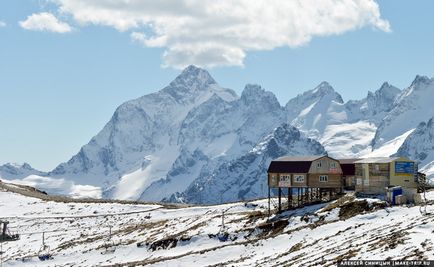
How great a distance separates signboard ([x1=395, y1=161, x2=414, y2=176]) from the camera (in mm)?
88875

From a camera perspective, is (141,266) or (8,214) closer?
(141,266)

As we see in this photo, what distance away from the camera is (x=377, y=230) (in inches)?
2330

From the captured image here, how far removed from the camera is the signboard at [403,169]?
88.9 metres

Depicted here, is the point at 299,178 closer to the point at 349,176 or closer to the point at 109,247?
the point at 349,176

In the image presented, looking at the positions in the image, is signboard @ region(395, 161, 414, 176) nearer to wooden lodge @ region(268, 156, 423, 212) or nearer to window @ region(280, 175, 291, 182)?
wooden lodge @ region(268, 156, 423, 212)

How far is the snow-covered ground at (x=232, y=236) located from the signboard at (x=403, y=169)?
651cm

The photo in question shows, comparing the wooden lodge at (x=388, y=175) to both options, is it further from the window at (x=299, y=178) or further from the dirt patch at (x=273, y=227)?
the dirt patch at (x=273, y=227)

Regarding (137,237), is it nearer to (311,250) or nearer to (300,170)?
(300,170)

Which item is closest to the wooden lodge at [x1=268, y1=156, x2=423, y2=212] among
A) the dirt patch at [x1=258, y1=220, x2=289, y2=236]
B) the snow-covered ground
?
the snow-covered ground

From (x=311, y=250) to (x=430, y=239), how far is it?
528 inches

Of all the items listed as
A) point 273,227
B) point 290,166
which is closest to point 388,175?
point 290,166

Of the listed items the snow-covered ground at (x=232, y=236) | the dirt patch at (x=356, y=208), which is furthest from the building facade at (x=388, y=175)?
the dirt patch at (x=356, y=208)

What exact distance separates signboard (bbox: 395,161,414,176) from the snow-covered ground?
651cm

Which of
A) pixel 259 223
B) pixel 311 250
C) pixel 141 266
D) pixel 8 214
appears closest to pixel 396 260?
pixel 311 250
